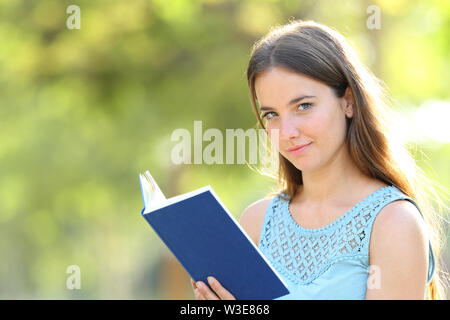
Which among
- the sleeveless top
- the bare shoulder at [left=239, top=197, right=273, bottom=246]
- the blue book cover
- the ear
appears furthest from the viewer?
the bare shoulder at [left=239, top=197, right=273, bottom=246]

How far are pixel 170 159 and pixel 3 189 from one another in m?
3.79

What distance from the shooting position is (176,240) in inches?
84.9

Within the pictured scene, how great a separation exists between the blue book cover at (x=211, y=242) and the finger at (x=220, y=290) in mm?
21

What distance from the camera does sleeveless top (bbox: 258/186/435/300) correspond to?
2.33 meters

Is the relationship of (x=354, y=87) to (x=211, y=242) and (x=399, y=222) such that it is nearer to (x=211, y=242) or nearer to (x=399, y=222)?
(x=399, y=222)

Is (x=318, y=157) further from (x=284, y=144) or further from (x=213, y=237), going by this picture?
(x=213, y=237)

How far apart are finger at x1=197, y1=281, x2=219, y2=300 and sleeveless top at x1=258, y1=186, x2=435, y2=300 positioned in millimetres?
317

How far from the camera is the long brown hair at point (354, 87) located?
7.95ft

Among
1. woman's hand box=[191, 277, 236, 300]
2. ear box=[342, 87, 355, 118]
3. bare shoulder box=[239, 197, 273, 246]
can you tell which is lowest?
woman's hand box=[191, 277, 236, 300]

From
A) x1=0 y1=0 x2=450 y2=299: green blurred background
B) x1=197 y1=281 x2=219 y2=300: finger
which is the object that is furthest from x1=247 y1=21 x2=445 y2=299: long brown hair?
x1=0 y1=0 x2=450 y2=299: green blurred background

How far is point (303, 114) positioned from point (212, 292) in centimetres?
72

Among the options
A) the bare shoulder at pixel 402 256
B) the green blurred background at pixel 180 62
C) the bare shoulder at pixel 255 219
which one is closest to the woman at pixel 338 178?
the bare shoulder at pixel 402 256

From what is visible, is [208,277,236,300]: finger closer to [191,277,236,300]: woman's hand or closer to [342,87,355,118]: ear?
[191,277,236,300]: woman's hand
